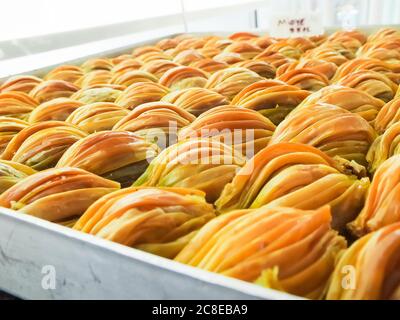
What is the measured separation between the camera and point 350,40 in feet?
4.07

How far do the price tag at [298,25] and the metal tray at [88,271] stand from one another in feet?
3.41

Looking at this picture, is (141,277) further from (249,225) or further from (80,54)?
(80,54)

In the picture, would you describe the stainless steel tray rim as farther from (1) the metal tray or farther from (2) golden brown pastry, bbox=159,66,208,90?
(2) golden brown pastry, bbox=159,66,208,90

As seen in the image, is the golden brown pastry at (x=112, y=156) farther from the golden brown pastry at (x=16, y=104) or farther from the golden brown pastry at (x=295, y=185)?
the golden brown pastry at (x=16, y=104)

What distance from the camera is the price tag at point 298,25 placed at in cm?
134

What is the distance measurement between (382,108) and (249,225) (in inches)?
15.6

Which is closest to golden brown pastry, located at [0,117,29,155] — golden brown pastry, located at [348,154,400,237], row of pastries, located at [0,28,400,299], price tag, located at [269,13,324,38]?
row of pastries, located at [0,28,400,299]

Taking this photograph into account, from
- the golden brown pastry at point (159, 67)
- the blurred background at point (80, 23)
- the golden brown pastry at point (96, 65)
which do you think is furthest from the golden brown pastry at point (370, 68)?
the golden brown pastry at point (96, 65)

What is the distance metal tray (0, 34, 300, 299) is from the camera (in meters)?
0.36

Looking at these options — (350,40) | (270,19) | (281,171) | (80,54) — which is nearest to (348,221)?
(281,171)

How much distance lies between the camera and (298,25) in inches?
52.6

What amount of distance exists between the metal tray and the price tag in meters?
1.04

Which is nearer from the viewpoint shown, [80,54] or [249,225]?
[249,225]
